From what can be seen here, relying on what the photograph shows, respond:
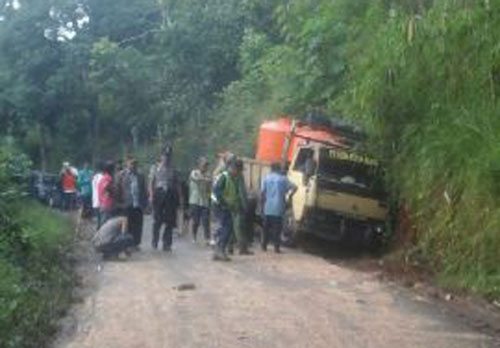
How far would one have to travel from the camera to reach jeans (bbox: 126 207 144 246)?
55.0 feet

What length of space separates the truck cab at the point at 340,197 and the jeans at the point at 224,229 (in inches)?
75.0

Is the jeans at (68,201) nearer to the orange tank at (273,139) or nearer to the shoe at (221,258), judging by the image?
the orange tank at (273,139)

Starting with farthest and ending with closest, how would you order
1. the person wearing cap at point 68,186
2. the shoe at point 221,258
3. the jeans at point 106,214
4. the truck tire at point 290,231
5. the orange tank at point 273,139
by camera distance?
the person wearing cap at point 68,186 < the orange tank at point 273,139 < the truck tire at point 290,231 < the jeans at point 106,214 < the shoe at point 221,258

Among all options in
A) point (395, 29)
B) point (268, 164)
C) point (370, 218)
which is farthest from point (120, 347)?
point (268, 164)

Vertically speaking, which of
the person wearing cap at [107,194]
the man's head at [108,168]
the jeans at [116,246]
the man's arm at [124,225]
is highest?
the man's head at [108,168]

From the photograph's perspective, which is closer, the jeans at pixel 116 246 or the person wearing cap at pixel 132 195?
the jeans at pixel 116 246

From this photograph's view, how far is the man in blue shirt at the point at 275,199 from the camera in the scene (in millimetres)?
17062

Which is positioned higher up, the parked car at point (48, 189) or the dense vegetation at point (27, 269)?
the dense vegetation at point (27, 269)

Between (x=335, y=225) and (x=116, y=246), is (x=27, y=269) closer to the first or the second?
(x=116, y=246)

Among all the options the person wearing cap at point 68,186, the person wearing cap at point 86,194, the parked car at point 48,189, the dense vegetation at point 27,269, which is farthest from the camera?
the parked car at point 48,189

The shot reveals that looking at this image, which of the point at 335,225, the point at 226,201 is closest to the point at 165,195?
the point at 226,201

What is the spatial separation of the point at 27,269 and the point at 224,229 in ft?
11.6

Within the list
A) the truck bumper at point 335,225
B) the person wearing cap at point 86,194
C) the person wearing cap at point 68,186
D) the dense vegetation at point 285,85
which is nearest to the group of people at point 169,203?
the truck bumper at point 335,225

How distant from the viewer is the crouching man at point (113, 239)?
1548cm
